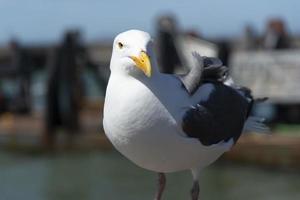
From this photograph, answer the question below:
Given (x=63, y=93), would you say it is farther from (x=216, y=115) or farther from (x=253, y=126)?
(x=216, y=115)

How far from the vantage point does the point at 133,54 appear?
7.21 feet

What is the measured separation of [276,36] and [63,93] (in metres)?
4.24

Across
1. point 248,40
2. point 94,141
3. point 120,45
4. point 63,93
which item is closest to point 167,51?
point 94,141

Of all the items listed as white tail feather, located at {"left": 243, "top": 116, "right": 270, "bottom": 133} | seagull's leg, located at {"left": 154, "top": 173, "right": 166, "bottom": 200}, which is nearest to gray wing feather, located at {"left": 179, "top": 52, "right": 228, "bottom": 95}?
white tail feather, located at {"left": 243, "top": 116, "right": 270, "bottom": 133}

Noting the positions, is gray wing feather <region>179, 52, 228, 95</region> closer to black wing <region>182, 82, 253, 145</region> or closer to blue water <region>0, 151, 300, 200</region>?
black wing <region>182, 82, 253, 145</region>

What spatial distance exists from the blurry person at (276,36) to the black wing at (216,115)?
32.9ft

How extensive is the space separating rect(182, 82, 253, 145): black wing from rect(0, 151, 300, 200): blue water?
5.88 meters

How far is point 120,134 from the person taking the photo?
2.26 meters

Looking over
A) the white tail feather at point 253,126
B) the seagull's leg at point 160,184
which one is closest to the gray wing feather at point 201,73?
the white tail feather at point 253,126

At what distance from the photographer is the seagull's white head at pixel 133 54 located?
2.17 m

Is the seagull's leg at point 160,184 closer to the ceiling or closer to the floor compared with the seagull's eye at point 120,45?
closer to the floor

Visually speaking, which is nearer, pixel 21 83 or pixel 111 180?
pixel 111 180

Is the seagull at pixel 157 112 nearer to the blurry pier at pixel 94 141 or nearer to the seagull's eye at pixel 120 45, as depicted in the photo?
the seagull's eye at pixel 120 45

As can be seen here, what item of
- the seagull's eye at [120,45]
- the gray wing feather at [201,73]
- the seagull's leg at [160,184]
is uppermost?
the seagull's eye at [120,45]
